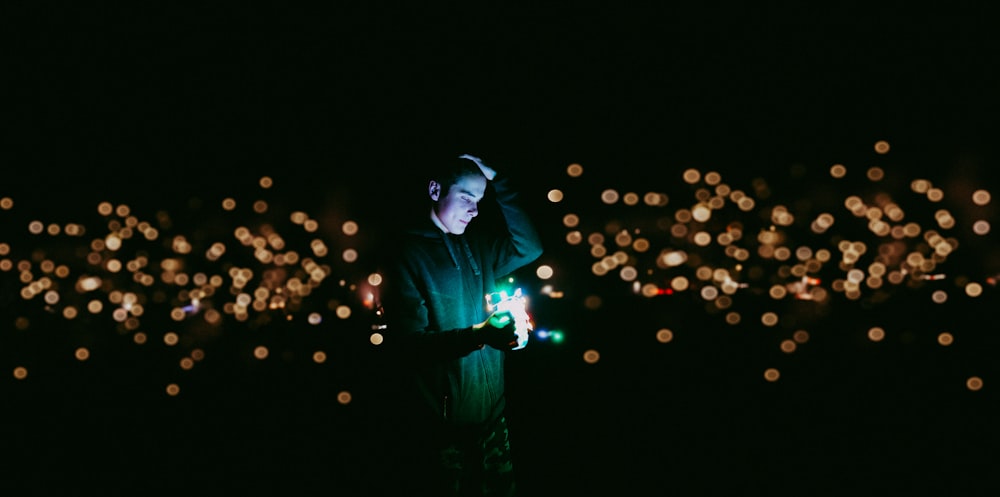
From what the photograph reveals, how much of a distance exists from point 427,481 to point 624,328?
5123mm

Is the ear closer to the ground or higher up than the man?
higher up

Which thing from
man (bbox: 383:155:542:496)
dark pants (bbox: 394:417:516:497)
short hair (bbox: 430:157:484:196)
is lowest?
dark pants (bbox: 394:417:516:497)

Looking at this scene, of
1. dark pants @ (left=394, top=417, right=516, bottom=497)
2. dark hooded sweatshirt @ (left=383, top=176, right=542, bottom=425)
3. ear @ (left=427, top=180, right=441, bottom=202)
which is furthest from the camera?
ear @ (left=427, top=180, right=441, bottom=202)

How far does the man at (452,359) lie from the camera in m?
2.12

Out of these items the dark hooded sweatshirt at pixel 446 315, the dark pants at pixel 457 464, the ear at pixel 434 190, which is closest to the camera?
the dark hooded sweatshirt at pixel 446 315

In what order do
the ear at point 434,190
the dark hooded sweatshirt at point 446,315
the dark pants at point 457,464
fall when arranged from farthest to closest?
the ear at point 434,190
the dark pants at point 457,464
the dark hooded sweatshirt at point 446,315

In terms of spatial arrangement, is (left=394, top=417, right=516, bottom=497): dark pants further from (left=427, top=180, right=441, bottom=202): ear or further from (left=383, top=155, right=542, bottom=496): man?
(left=427, top=180, right=441, bottom=202): ear

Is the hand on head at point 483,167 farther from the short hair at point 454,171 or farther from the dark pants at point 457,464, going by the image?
the dark pants at point 457,464

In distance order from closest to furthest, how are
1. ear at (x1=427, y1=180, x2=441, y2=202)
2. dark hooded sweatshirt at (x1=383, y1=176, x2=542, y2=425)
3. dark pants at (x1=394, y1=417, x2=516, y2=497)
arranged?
1. dark hooded sweatshirt at (x1=383, y1=176, x2=542, y2=425)
2. dark pants at (x1=394, y1=417, x2=516, y2=497)
3. ear at (x1=427, y1=180, x2=441, y2=202)

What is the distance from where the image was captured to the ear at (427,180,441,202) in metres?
2.26

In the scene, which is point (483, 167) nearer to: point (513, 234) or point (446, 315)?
point (513, 234)

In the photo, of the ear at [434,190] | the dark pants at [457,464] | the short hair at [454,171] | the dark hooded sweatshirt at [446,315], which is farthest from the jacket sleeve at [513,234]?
the dark pants at [457,464]

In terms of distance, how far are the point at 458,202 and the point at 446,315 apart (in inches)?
19.1

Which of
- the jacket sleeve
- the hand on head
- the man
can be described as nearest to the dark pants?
the man
